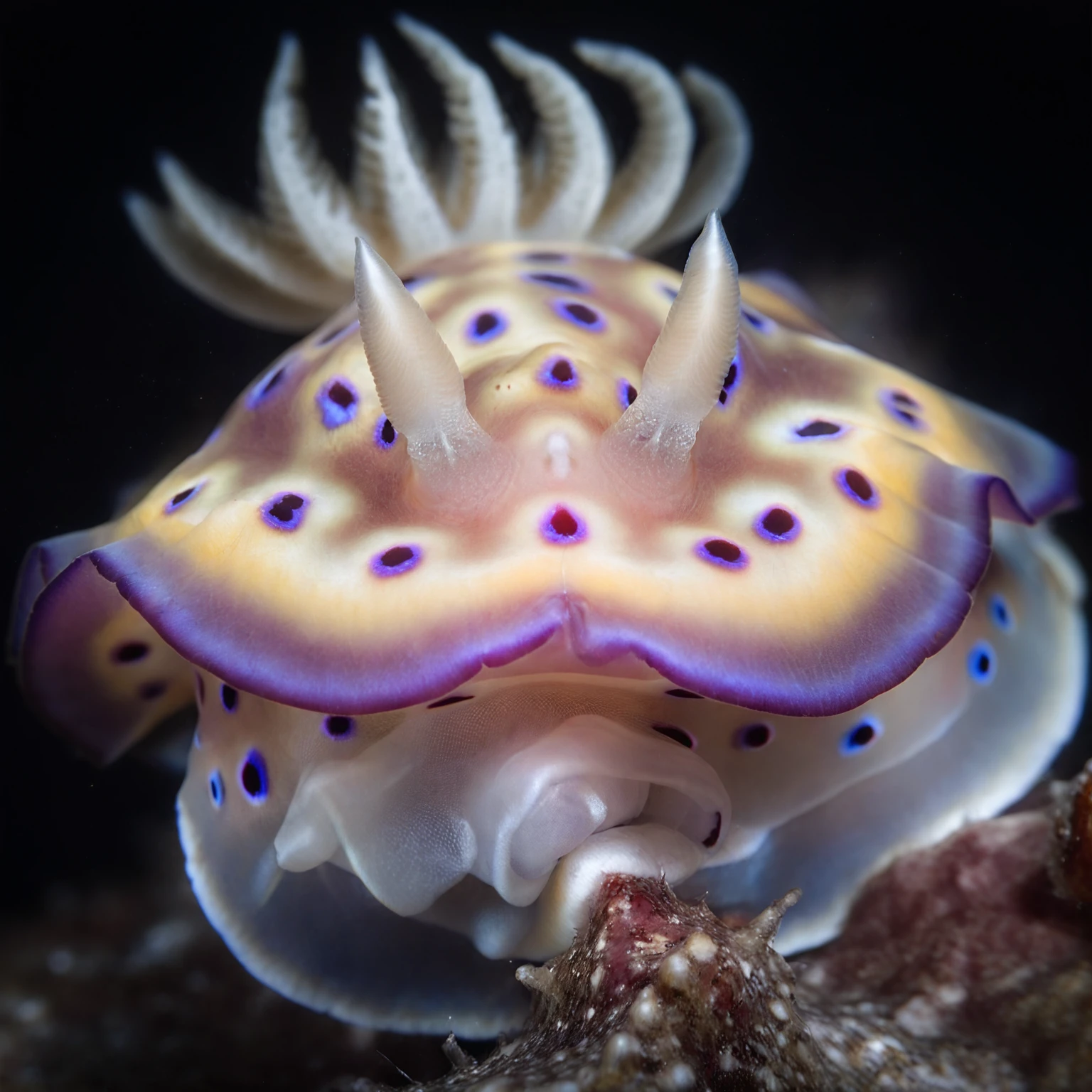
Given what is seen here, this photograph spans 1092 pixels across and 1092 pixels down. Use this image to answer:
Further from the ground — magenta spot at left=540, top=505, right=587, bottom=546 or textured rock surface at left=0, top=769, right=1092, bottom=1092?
magenta spot at left=540, top=505, right=587, bottom=546

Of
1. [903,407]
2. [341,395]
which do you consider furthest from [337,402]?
[903,407]

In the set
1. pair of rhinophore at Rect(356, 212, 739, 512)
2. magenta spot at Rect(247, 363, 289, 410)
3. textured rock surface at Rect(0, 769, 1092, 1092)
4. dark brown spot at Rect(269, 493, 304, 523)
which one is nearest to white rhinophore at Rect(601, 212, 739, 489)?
pair of rhinophore at Rect(356, 212, 739, 512)

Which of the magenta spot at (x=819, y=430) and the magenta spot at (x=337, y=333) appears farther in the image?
the magenta spot at (x=337, y=333)

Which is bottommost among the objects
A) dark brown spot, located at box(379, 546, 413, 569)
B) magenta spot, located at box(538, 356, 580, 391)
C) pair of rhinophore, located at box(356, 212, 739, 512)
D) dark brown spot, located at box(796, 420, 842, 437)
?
dark brown spot, located at box(796, 420, 842, 437)

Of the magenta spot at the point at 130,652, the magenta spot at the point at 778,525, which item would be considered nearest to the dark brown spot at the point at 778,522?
the magenta spot at the point at 778,525

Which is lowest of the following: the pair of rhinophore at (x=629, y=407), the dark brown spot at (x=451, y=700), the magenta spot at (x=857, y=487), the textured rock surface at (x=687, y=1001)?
the textured rock surface at (x=687, y=1001)

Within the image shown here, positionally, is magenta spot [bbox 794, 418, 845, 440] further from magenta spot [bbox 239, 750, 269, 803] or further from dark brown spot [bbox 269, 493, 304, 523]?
magenta spot [bbox 239, 750, 269, 803]

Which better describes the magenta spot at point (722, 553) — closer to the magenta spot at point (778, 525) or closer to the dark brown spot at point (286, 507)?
the magenta spot at point (778, 525)
